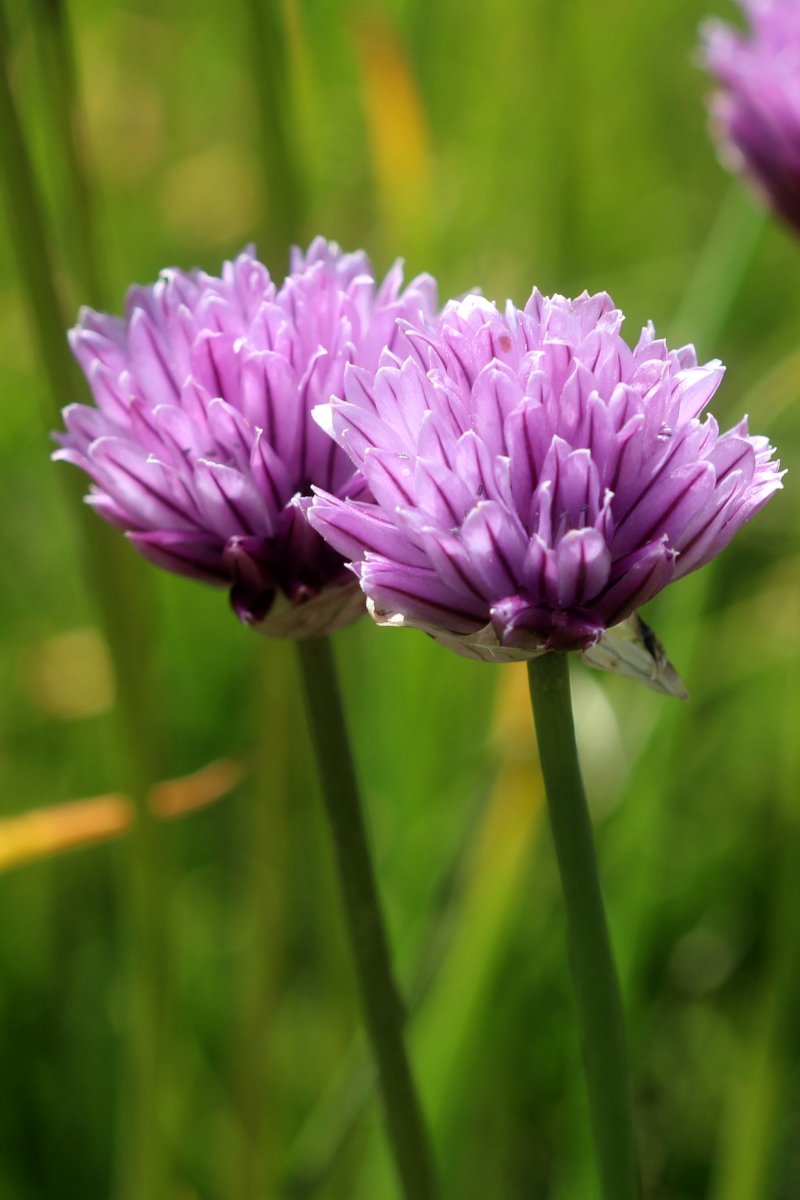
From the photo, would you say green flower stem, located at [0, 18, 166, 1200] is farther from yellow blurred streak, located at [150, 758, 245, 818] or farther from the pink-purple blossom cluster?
the pink-purple blossom cluster

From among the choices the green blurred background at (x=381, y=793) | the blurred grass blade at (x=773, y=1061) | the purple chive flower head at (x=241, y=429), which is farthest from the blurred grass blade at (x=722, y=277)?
the purple chive flower head at (x=241, y=429)

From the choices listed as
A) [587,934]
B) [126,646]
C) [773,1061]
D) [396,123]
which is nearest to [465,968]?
[773,1061]

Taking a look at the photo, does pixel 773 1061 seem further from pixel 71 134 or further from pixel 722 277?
pixel 71 134

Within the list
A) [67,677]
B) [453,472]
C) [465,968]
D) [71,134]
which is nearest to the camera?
[453,472]

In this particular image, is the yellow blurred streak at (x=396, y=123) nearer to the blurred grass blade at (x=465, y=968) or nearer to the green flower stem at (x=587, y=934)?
the blurred grass blade at (x=465, y=968)

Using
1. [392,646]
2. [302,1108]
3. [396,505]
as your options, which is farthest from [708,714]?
[396,505]

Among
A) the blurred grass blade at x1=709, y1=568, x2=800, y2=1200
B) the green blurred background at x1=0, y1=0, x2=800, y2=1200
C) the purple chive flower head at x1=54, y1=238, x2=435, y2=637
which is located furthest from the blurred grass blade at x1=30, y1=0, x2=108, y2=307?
the blurred grass blade at x1=709, y1=568, x2=800, y2=1200
